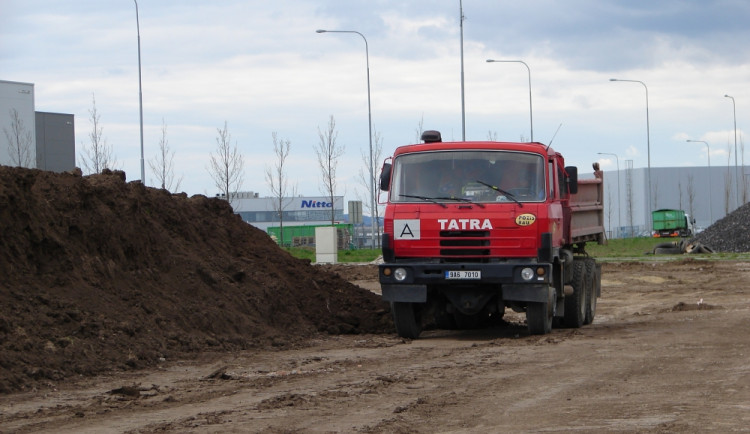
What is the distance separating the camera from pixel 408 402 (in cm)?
913

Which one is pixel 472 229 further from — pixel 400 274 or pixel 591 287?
pixel 591 287

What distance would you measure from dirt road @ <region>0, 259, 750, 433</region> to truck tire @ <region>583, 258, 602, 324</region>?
2.12 metres

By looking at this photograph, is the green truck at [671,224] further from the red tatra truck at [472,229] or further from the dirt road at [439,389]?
the red tatra truck at [472,229]

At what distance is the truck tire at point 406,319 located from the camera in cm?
1541

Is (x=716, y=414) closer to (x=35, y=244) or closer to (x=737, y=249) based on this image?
(x=35, y=244)

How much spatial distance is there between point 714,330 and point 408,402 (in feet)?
27.3

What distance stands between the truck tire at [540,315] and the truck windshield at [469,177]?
167 cm

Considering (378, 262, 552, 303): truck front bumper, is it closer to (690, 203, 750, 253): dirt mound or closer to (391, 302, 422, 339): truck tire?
(391, 302, 422, 339): truck tire

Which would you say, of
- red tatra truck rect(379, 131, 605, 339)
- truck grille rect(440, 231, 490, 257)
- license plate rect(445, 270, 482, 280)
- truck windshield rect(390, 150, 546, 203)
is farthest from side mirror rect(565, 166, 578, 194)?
license plate rect(445, 270, 482, 280)

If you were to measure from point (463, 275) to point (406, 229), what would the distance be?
1098mm

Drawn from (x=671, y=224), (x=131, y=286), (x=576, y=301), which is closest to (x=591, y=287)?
(x=576, y=301)

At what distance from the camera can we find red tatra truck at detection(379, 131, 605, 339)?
14.3 metres

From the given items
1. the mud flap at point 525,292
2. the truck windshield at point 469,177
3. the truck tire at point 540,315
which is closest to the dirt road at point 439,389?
the truck tire at point 540,315

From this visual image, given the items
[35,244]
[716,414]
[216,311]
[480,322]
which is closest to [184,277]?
[216,311]
